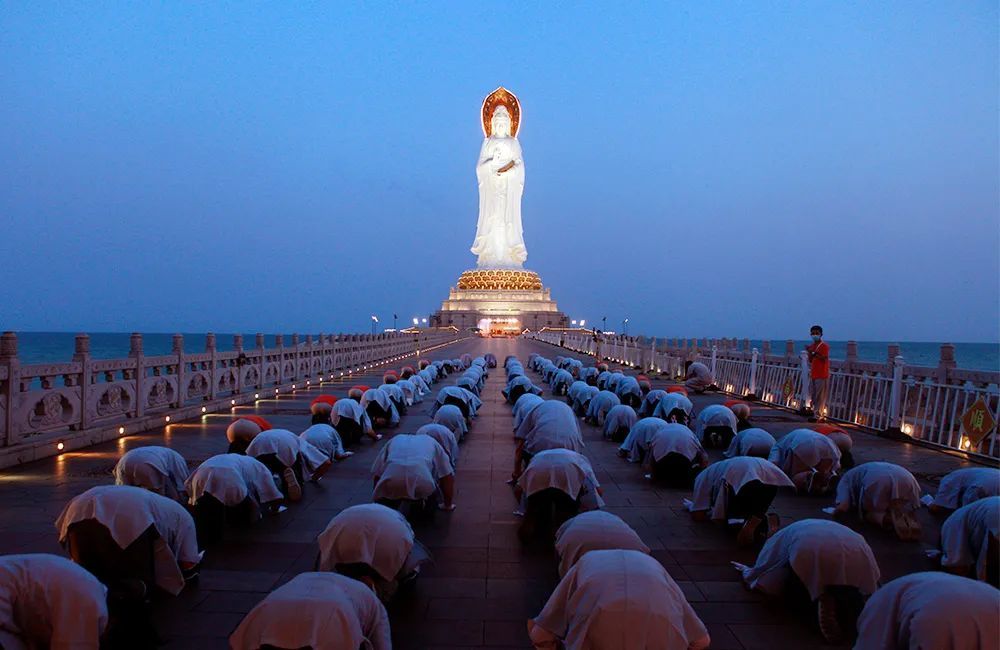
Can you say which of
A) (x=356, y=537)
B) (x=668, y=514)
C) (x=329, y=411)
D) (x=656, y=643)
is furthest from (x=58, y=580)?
(x=329, y=411)

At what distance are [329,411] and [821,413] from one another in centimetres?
866

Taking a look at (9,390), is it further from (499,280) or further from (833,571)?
(499,280)

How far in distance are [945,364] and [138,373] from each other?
12387 mm

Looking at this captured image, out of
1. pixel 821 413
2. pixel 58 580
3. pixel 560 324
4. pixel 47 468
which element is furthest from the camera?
pixel 560 324

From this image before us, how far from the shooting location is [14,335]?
9.56 meters

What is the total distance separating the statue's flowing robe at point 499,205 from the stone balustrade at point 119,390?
38.3 meters

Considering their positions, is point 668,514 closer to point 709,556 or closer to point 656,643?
point 709,556

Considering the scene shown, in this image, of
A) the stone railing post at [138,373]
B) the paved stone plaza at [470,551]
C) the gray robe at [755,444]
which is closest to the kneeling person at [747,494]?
the paved stone plaza at [470,551]

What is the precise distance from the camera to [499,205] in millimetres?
58000

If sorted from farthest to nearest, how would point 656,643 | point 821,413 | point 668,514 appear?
point 821,413
point 668,514
point 656,643

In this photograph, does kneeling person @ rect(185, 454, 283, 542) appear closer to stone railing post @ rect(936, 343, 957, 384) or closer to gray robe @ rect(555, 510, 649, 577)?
gray robe @ rect(555, 510, 649, 577)

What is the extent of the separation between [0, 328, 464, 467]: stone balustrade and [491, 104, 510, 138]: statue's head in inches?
1583

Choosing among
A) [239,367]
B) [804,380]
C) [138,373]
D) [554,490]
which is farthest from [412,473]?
[239,367]

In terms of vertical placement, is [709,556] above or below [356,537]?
below
